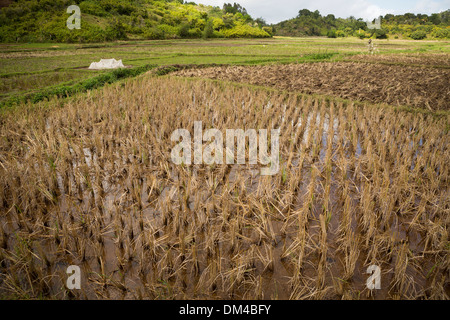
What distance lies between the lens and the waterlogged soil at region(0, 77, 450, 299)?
7.20 ft

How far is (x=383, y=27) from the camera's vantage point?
4931cm

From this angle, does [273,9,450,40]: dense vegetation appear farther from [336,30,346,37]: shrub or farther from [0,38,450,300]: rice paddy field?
[0,38,450,300]: rice paddy field

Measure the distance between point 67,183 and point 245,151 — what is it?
2.73 m

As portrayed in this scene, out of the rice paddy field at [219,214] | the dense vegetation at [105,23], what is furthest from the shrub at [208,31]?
the rice paddy field at [219,214]

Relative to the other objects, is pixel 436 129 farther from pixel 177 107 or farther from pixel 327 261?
pixel 177 107

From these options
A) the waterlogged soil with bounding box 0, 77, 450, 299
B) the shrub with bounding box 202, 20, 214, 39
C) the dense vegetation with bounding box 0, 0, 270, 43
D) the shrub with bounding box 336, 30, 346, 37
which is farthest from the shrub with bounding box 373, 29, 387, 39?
the waterlogged soil with bounding box 0, 77, 450, 299

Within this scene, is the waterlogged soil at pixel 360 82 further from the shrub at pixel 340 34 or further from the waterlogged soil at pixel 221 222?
the shrub at pixel 340 34

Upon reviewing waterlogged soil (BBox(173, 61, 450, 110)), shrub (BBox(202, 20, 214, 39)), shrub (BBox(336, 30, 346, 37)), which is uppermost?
shrub (BBox(336, 30, 346, 37))

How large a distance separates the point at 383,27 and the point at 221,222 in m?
60.6

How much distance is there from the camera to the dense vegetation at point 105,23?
2853 cm

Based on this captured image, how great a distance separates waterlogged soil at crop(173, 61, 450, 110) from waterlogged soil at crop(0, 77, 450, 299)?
9.55 feet

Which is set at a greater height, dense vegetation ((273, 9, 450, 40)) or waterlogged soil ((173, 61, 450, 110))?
dense vegetation ((273, 9, 450, 40))

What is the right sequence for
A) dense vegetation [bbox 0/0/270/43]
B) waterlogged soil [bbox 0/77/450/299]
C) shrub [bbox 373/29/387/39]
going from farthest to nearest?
shrub [bbox 373/29/387/39]
dense vegetation [bbox 0/0/270/43]
waterlogged soil [bbox 0/77/450/299]

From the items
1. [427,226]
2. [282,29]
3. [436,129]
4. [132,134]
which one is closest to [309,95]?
[436,129]
